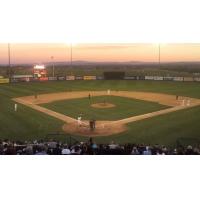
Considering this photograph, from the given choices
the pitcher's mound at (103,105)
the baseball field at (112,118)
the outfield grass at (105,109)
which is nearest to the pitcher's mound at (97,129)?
the baseball field at (112,118)

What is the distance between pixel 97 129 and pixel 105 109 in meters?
5.57

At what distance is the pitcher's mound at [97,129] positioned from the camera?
51.4 feet

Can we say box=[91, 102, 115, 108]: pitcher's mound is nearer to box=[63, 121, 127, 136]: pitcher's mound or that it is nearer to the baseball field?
the baseball field

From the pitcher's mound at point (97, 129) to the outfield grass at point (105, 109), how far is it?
173cm

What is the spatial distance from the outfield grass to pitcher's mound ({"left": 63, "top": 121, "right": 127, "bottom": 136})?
1730 mm

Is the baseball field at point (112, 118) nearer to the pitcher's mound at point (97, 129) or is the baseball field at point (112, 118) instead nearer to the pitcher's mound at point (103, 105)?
the pitcher's mound at point (97, 129)

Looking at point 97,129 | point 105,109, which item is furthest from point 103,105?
point 97,129

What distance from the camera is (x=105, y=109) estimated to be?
21.8 meters

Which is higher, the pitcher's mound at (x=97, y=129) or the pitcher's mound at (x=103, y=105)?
the pitcher's mound at (x=103, y=105)
